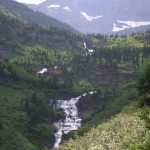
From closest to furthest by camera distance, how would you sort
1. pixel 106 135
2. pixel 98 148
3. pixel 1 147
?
pixel 98 148, pixel 106 135, pixel 1 147

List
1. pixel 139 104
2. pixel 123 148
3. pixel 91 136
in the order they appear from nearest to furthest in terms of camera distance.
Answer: pixel 123 148
pixel 91 136
pixel 139 104

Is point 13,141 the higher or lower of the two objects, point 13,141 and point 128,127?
the lower

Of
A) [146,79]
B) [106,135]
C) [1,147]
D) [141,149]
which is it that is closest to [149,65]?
[146,79]

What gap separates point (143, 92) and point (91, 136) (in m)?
39.8

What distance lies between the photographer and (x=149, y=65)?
9175cm

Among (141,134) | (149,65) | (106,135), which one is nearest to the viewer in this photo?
(141,134)

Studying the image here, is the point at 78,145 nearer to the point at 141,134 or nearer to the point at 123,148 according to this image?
the point at 141,134

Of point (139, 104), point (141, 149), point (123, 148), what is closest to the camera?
point (141, 149)

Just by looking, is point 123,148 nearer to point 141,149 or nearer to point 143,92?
point 141,149

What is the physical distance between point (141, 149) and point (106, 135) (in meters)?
18.4

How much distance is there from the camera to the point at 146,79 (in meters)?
90.3

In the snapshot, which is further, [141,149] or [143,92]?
[143,92]

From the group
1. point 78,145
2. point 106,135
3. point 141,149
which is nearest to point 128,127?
point 106,135

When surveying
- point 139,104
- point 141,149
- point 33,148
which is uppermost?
point 141,149
